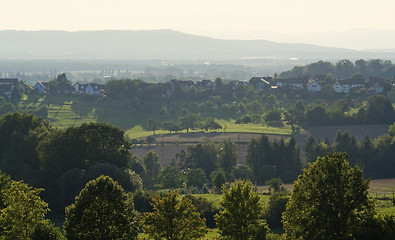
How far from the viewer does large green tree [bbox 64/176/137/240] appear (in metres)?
30.7

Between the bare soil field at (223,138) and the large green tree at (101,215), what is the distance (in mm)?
57308

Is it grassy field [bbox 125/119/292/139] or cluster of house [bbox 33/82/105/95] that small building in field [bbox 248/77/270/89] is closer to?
cluster of house [bbox 33/82/105/95]

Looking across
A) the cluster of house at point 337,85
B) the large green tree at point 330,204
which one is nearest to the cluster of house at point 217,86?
the cluster of house at point 337,85

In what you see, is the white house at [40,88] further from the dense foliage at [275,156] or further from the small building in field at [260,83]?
the dense foliage at [275,156]

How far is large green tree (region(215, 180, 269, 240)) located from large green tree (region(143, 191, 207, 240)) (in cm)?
128

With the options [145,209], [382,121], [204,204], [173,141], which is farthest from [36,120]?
[382,121]

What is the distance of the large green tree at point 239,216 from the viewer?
33250 mm

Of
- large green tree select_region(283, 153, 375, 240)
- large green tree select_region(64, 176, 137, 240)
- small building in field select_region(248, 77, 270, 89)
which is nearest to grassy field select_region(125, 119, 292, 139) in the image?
small building in field select_region(248, 77, 270, 89)

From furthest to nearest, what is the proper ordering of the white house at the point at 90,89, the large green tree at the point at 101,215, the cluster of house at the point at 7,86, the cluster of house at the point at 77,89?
the white house at the point at 90,89, the cluster of house at the point at 77,89, the cluster of house at the point at 7,86, the large green tree at the point at 101,215

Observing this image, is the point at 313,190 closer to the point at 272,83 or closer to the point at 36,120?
the point at 36,120

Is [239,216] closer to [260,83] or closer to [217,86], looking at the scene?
[217,86]

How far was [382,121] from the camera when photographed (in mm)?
105938

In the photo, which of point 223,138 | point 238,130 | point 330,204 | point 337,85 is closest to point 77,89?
point 238,130

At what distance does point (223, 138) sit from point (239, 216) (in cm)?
6540
